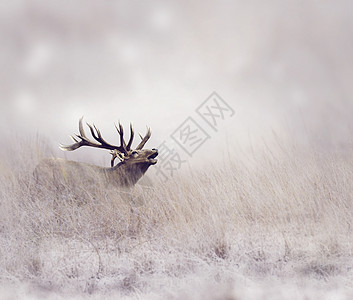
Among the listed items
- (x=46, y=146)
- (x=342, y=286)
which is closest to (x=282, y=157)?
(x=342, y=286)

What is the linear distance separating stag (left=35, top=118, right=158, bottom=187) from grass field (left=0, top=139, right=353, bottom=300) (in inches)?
4.6

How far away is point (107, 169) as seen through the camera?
175 inches

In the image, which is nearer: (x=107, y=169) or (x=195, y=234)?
(x=195, y=234)

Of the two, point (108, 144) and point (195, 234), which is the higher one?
point (108, 144)

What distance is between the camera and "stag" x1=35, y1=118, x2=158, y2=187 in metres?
4.27

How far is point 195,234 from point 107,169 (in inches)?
62.5

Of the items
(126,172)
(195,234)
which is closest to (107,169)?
(126,172)

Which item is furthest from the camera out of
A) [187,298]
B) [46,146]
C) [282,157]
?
[46,146]

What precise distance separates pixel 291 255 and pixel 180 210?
1.04 metres

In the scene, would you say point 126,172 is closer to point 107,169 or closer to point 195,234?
point 107,169

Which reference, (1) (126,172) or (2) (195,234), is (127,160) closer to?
(1) (126,172)

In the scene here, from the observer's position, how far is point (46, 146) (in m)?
6.07

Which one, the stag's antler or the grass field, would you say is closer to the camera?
the grass field

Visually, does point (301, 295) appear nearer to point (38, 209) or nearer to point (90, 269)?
point (90, 269)
